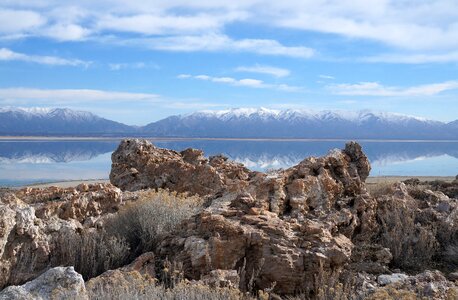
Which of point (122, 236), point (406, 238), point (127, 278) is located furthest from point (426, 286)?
point (122, 236)

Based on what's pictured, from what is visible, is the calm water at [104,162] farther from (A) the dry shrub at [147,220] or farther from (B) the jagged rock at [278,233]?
(B) the jagged rock at [278,233]

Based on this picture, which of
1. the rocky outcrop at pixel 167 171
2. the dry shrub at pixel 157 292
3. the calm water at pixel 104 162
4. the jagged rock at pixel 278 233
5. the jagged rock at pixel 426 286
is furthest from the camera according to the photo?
the calm water at pixel 104 162

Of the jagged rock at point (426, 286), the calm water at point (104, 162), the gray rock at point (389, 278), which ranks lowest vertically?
the calm water at point (104, 162)

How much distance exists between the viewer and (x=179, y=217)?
23.9 feet

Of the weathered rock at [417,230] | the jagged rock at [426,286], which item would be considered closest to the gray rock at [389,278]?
the jagged rock at [426,286]

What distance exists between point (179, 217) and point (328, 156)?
2579 mm

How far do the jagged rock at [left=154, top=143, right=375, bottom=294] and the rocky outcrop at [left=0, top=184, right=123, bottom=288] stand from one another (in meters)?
1.19

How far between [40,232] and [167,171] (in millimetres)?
5043

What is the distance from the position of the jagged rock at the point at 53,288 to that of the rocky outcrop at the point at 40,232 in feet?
3.97

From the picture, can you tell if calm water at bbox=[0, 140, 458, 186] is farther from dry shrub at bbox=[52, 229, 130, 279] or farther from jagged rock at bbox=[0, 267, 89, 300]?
jagged rock at bbox=[0, 267, 89, 300]

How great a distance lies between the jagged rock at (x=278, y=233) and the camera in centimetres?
581

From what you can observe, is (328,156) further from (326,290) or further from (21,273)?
(21,273)

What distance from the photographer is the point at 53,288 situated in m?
4.75

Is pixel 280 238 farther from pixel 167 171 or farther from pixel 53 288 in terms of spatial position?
pixel 167 171
